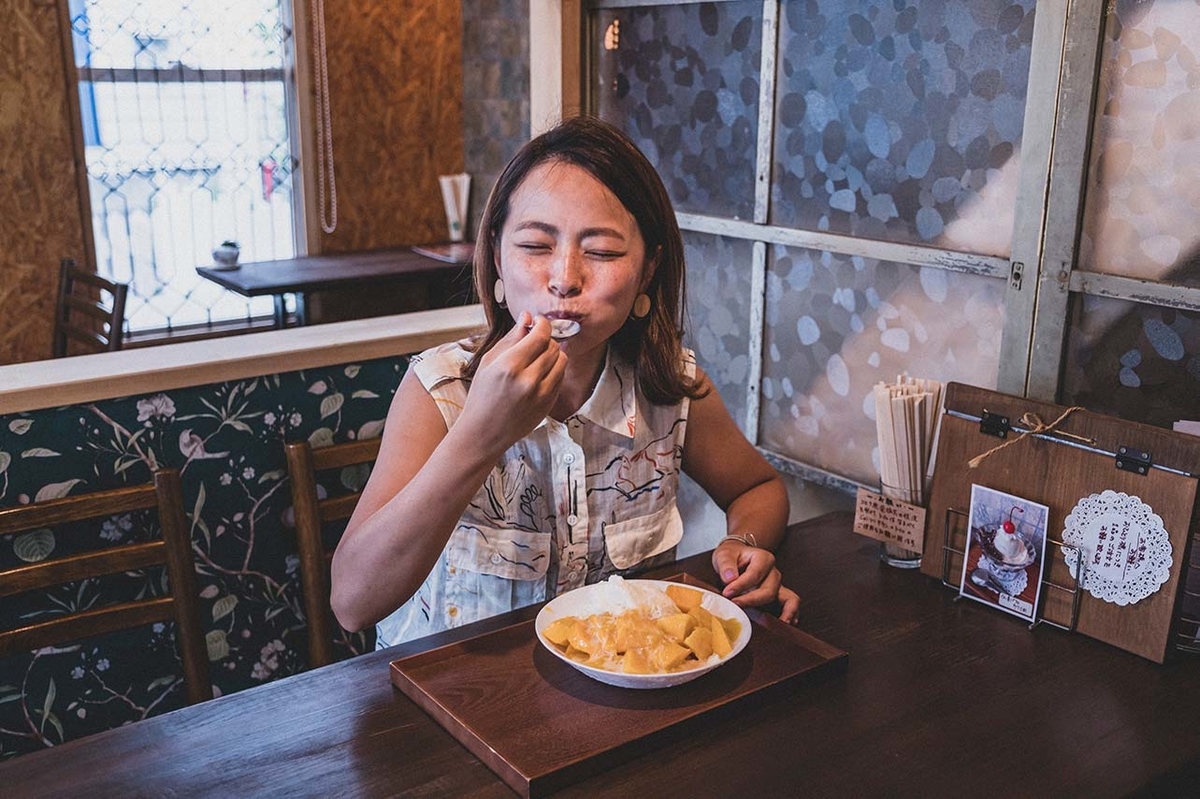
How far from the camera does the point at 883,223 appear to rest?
1.98 meters

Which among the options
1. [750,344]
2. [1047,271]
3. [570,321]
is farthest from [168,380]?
[1047,271]

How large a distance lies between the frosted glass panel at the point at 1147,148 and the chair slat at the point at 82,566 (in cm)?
153

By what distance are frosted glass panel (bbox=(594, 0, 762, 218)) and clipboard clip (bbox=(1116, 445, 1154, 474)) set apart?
97 centimetres

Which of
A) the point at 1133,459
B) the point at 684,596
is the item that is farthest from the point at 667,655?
the point at 1133,459

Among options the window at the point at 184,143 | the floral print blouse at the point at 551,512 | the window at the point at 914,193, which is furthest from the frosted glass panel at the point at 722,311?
the window at the point at 184,143

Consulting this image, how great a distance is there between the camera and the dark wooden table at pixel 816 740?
113 cm

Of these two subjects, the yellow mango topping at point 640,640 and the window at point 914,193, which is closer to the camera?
the yellow mango topping at point 640,640

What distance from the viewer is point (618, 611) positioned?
134 centimetres

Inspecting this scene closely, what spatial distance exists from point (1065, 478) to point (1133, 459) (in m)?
0.10

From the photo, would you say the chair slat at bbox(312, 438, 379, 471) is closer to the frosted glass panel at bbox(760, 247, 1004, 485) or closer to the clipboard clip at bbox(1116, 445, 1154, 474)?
the frosted glass panel at bbox(760, 247, 1004, 485)

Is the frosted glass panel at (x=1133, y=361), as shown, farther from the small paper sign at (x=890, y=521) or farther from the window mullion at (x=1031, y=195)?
the small paper sign at (x=890, y=521)

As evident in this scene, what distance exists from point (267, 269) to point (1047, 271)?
3.52 metres

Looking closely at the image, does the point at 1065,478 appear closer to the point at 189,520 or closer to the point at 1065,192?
the point at 1065,192

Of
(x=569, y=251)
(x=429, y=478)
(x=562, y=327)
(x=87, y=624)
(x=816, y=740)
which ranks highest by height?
(x=569, y=251)
